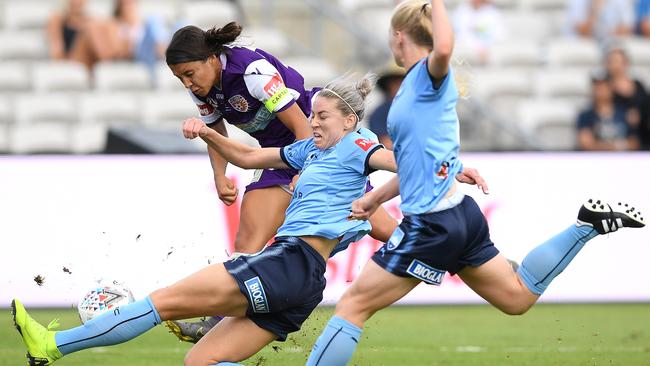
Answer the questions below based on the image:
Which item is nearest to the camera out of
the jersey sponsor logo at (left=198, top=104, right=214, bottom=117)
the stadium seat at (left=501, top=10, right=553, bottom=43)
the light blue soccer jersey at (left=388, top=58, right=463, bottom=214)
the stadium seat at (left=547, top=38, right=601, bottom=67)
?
the light blue soccer jersey at (left=388, top=58, right=463, bottom=214)

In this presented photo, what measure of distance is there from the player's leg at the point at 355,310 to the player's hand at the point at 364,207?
0.28 meters

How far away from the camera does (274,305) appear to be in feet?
18.7

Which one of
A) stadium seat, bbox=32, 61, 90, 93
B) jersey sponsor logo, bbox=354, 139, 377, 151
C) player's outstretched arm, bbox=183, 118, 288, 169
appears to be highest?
jersey sponsor logo, bbox=354, 139, 377, 151

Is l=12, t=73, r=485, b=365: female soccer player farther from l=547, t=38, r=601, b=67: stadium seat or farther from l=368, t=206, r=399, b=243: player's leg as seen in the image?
l=547, t=38, r=601, b=67: stadium seat

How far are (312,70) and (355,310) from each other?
9.53m

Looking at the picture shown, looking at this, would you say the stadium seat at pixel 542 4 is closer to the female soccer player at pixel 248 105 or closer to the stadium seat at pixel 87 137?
the stadium seat at pixel 87 137

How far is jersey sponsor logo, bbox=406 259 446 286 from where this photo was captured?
5676 millimetres

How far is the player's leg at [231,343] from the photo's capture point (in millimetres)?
5766

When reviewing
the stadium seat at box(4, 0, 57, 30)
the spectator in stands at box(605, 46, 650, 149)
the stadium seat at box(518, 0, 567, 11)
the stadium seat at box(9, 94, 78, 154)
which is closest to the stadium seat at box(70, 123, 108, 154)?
the stadium seat at box(9, 94, 78, 154)

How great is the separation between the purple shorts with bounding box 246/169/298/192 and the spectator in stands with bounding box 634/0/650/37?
10610 millimetres

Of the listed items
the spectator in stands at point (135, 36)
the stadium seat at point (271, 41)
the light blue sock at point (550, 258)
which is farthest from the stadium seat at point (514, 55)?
the light blue sock at point (550, 258)

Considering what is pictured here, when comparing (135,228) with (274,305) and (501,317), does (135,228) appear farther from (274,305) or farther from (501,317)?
(274,305)

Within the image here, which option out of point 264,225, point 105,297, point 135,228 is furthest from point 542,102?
point 105,297

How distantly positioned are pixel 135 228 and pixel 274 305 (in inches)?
206
